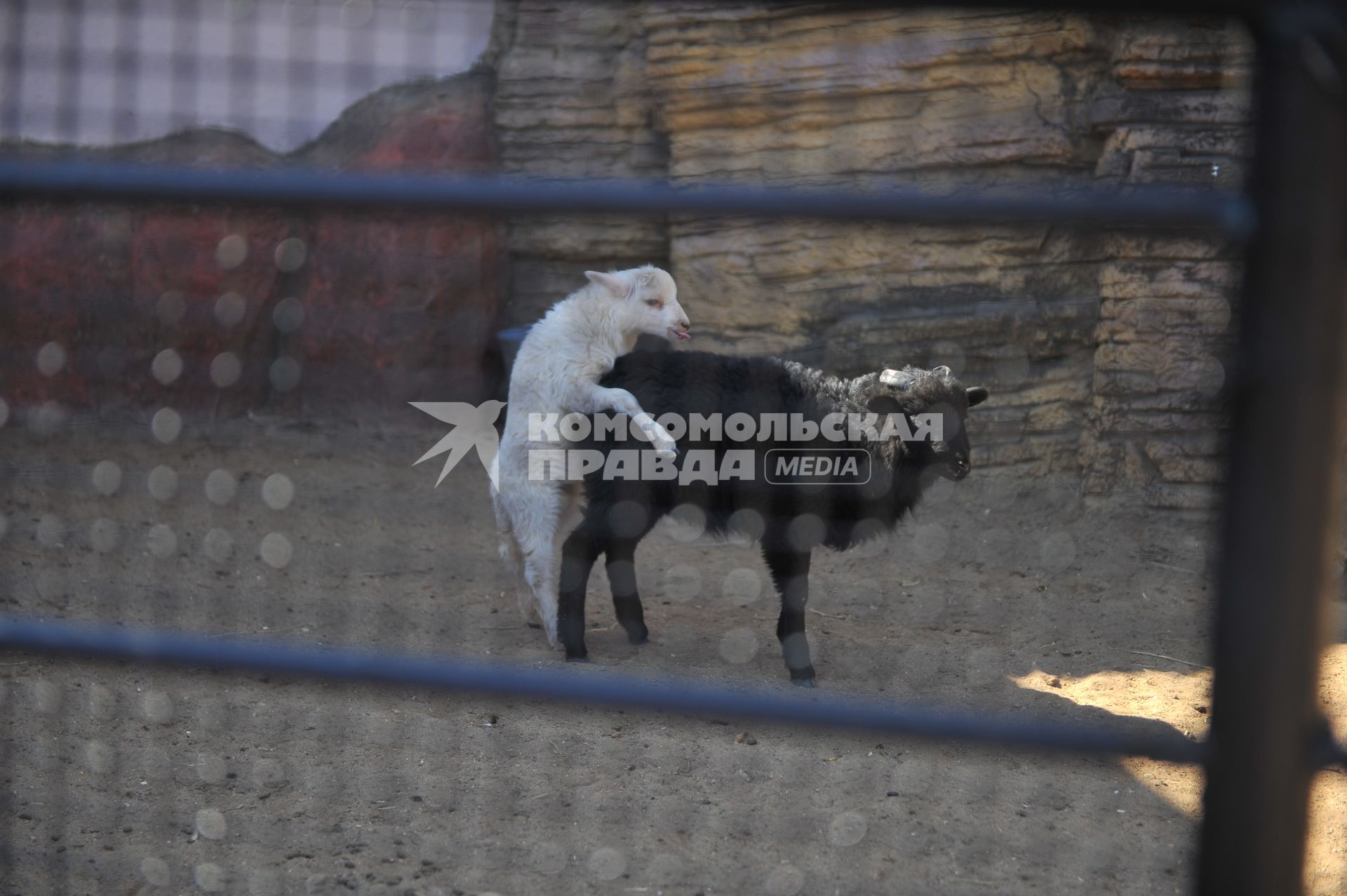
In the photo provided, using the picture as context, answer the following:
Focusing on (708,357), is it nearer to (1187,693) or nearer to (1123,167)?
(1187,693)

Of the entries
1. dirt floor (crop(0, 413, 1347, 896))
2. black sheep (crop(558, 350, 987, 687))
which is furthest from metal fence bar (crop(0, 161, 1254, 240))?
black sheep (crop(558, 350, 987, 687))

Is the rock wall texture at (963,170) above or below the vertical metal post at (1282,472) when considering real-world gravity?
above

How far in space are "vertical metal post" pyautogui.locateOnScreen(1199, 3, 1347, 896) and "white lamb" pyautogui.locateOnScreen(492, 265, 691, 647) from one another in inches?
140

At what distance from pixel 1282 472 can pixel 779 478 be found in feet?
11.4

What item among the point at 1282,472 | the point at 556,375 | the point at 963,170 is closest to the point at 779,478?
the point at 556,375

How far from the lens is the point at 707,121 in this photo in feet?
23.3

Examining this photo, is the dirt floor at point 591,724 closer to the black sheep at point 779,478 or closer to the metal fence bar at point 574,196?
the black sheep at point 779,478

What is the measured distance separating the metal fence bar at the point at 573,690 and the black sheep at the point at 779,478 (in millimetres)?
3234

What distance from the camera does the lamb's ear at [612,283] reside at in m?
4.66

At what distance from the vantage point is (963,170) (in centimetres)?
655

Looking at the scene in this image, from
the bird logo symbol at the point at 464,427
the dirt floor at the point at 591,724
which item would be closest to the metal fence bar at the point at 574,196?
the dirt floor at the point at 591,724

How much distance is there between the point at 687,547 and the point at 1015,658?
2.18m

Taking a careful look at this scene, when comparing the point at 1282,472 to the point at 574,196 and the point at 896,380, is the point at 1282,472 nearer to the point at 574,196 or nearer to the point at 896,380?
the point at 574,196

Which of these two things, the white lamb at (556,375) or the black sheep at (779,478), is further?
the white lamb at (556,375)
